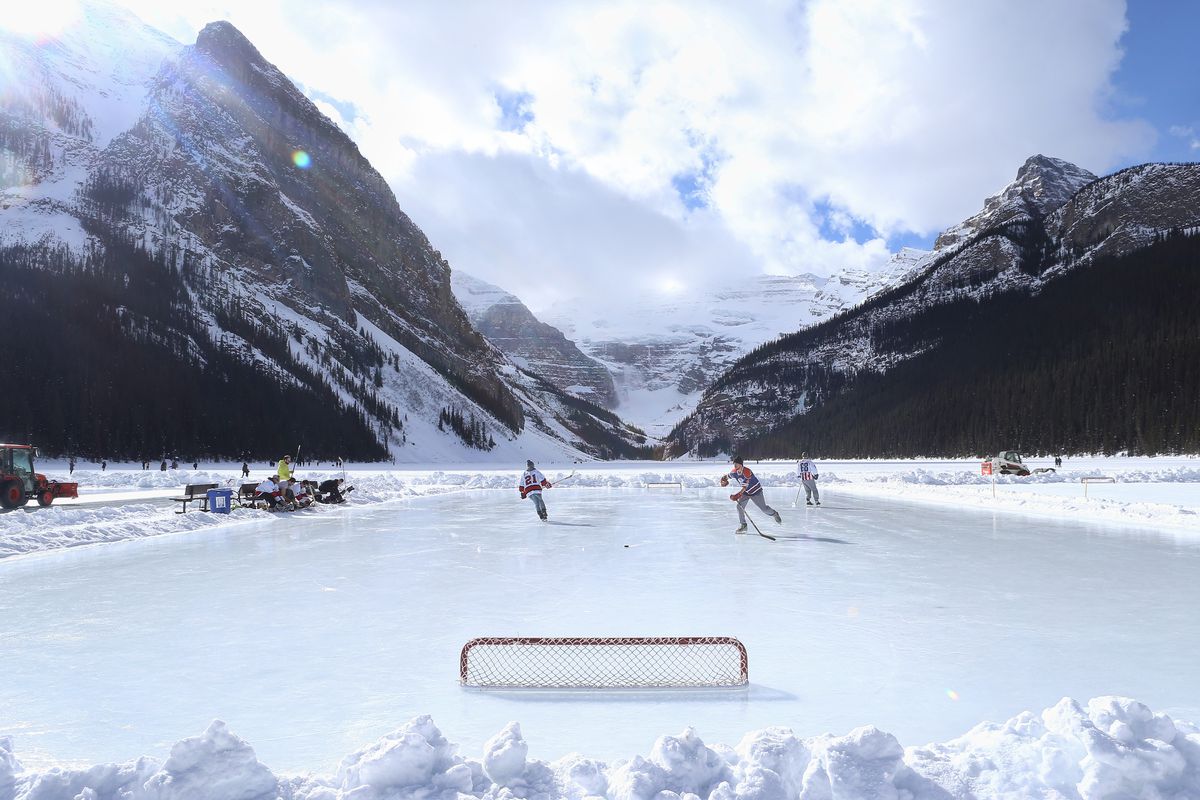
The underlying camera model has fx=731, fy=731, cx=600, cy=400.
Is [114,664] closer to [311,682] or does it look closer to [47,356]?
[311,682]

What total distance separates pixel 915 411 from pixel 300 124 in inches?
6498

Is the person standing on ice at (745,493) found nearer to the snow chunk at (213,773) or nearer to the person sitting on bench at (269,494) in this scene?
the snow chunk at (213,773)

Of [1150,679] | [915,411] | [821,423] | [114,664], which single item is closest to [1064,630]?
[1150,679]

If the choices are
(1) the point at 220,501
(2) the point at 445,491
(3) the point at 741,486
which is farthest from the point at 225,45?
(3) the point at 741,486

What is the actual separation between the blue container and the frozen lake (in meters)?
8.02

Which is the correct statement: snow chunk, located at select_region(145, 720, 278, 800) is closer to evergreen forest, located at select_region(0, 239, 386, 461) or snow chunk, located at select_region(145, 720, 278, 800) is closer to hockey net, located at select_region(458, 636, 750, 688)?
hockey net, located at select_region(458, 636, 750, 688)

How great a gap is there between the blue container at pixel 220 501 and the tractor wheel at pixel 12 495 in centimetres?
598

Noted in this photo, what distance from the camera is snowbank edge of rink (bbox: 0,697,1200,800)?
172 inches

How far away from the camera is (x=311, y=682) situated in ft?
22.9

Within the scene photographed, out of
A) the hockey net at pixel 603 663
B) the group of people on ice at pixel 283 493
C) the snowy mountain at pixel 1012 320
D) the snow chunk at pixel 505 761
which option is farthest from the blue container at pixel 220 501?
the snowy mountain at pixel 1012 320

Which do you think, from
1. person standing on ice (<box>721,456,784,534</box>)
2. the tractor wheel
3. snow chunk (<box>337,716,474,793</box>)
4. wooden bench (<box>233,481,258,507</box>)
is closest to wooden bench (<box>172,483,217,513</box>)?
wooden bench (<box>233,481,258,507</box>)

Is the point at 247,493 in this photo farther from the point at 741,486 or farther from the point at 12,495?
the point at 741,486

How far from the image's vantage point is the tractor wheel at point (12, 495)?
2433 cm

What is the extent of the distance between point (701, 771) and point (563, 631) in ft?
14.8
